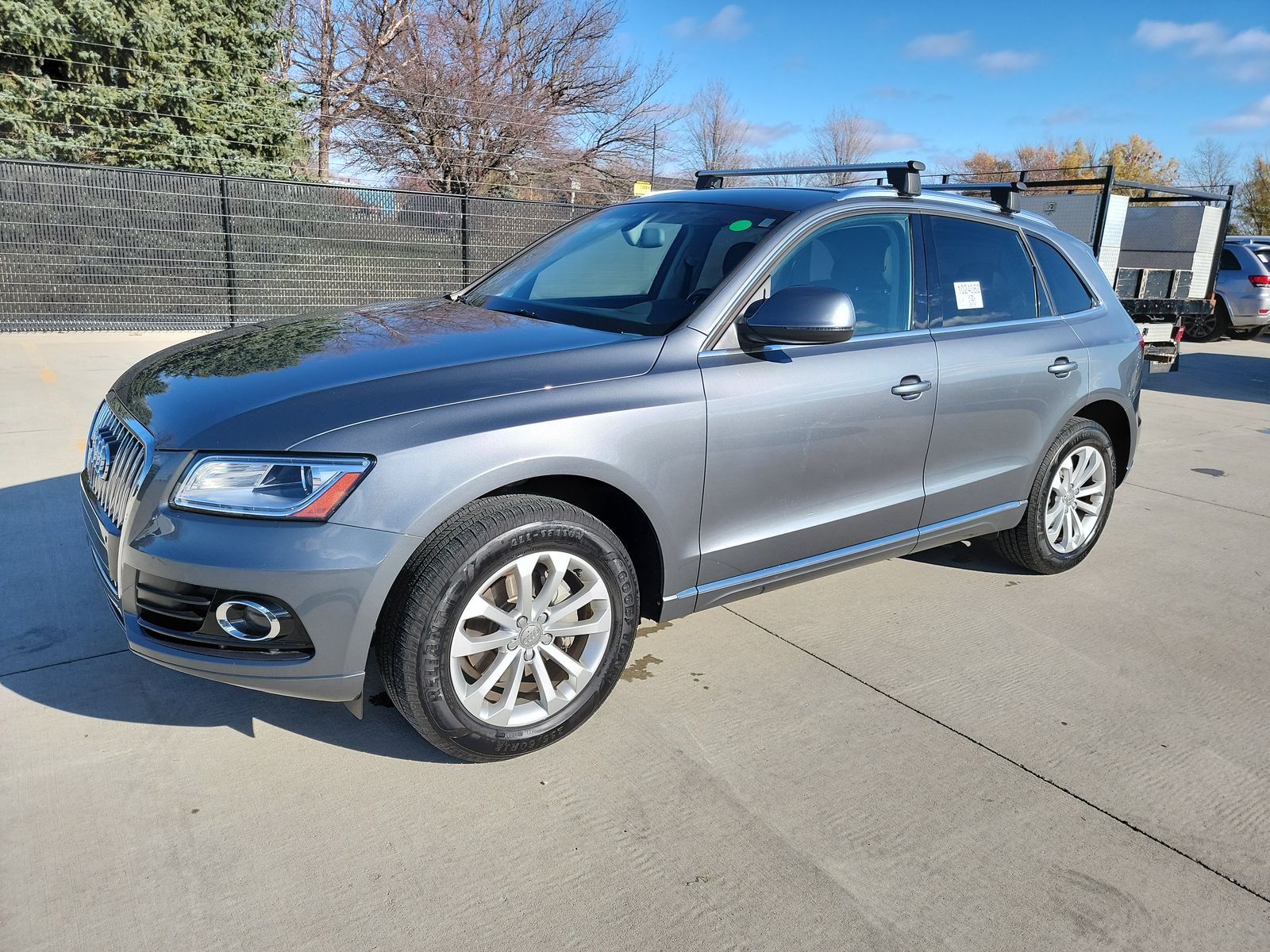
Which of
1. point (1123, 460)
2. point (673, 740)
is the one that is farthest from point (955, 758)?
point (1123, 460)

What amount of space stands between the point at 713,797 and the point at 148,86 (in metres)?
18.2

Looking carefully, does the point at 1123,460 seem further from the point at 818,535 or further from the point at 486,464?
the point at 486,464

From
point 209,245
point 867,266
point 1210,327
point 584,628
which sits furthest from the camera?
point 1210,327

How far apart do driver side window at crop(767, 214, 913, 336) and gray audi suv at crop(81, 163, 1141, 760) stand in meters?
0.01

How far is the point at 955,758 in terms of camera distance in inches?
118

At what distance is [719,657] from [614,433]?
119cm

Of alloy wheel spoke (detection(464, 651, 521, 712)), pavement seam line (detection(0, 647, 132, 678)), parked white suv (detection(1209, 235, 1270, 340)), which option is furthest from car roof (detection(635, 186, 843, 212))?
parked white suv (detection(1209, 235, 1270, 340))

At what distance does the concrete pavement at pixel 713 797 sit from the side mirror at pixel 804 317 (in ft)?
4.14

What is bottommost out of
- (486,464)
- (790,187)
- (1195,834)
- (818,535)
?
(1195,834)

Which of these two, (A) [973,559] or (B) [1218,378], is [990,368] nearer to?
(A) [973,559]

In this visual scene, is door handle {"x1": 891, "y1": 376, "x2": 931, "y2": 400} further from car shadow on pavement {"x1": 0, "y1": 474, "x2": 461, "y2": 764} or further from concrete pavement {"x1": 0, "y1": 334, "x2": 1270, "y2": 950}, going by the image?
car shadow on pavement {"x1": 0, "y1": 474, "x2": 461, "y2": 764}

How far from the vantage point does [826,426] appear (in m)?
3.38

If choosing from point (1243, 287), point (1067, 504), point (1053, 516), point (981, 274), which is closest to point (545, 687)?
point (981, 274)

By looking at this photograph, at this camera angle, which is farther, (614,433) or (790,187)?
(790,187)
